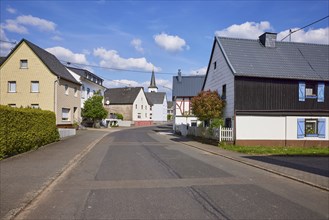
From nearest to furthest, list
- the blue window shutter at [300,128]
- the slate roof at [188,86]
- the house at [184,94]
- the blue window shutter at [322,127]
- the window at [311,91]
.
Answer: the blue window shutter at [300,128] → the blue window shutter at [322,127] → the window at [311,91] → the house at [184,94] → the slate roof at [188,86]

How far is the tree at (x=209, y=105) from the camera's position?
81.7 feet

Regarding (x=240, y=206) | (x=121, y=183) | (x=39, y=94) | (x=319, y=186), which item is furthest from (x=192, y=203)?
(x=39, y=94)

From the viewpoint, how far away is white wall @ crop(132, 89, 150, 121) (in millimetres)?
81875

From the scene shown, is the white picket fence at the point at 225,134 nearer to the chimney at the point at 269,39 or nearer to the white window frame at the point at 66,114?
the chimney at the point at 269,39

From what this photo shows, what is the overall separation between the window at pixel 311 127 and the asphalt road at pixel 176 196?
1331 cm

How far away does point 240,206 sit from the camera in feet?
21.7

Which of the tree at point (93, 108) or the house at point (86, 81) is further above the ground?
the house at point (86, 81)

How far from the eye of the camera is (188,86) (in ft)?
153

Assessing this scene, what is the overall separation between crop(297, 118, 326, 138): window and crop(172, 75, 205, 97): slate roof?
76.5 ft

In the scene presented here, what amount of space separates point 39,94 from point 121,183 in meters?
29.7

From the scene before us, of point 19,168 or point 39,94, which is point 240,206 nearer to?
point 19,168

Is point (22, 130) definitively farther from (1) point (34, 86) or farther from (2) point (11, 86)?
(2) point (11, 86)

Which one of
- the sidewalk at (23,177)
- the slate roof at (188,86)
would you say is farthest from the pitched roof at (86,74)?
the sidewalk at (23,177)

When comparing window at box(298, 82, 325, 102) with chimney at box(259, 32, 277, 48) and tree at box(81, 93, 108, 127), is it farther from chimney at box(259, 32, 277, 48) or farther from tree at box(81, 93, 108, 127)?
tree at box(81, 93, 108, 127)
